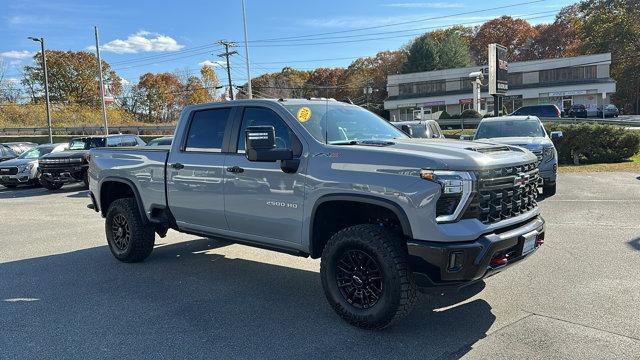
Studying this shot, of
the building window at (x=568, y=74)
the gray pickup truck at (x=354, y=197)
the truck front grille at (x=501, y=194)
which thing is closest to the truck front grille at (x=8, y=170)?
the gray pickup truck at (x=354, y=197)

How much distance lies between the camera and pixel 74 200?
13.9 meters

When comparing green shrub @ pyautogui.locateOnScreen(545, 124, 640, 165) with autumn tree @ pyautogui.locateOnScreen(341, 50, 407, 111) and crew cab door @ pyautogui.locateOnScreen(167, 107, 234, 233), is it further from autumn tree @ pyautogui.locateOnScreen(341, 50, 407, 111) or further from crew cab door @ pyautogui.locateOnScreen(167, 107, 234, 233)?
autumn tree @ pyautogui.locateOnScreen(341, 50, 407, 111)

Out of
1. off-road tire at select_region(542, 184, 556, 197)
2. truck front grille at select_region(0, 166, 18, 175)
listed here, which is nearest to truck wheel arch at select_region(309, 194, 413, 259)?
off-road tire at select_region(542, 184, 556, 197)

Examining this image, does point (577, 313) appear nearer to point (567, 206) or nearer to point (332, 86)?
point (567, 206)

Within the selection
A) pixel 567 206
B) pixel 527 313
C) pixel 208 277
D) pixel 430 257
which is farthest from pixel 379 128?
pixel 567 206

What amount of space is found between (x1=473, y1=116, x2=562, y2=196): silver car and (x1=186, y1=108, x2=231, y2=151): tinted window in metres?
6.72

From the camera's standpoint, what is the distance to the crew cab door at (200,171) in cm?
529

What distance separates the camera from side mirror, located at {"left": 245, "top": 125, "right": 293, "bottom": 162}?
431 centimetres

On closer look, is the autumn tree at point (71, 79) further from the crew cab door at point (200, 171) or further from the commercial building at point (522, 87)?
the crew cab door at point (200, 171)

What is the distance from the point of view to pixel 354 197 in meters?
4.09

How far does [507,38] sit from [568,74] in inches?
1330

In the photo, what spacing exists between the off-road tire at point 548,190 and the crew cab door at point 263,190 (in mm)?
7983

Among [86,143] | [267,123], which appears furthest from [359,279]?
[86,143]

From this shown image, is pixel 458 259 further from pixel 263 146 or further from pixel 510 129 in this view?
pixel 510 129
